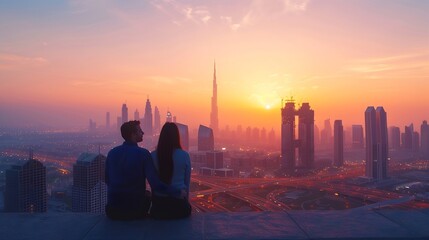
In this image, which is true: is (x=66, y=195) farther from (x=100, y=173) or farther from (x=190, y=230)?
(x=190, y=230)

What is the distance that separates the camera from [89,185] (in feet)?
39.9

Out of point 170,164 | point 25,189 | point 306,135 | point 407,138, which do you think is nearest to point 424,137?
point 407,138

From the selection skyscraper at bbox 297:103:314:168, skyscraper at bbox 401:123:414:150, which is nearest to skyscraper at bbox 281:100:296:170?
skyscraper at bbox 297:103:314:168

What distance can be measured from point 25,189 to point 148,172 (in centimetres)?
1127

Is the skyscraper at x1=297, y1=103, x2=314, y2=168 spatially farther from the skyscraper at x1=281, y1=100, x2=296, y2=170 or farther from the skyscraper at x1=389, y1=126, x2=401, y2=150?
the skyscraper at x1=389, y1=126, x2=401, y2=150

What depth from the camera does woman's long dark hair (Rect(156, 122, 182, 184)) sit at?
2.28m

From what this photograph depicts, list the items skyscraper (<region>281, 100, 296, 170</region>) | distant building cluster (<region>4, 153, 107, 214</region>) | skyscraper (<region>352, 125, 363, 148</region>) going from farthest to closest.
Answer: skyscraper (<region>352, 125, 363, 148</region>), skyscraper (<region>281, 100, 296, 170</region>), distant building cluster (<region>4, 153, 107, 214</region>)

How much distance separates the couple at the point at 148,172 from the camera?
2253 millimetres

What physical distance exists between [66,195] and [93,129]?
49985 millimetres

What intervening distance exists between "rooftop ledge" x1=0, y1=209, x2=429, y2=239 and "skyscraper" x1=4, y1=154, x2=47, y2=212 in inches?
424

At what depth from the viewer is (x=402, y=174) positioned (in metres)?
29.0

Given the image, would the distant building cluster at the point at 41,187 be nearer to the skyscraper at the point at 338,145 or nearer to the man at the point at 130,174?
the man at the point at 130,174

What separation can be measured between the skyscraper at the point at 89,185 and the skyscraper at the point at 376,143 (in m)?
21.2

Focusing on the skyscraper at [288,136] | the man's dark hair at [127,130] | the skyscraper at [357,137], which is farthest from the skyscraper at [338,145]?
the man's dark hair at [127,130]
